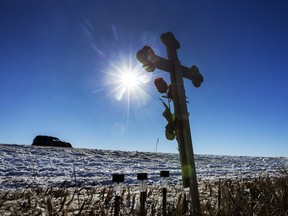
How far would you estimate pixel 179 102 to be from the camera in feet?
9.99

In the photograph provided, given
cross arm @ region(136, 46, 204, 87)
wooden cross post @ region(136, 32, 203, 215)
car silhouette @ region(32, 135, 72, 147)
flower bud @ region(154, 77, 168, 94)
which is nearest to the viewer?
wooden cross post @ region(136, 32, 203, 215)

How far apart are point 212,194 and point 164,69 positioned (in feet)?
8.92

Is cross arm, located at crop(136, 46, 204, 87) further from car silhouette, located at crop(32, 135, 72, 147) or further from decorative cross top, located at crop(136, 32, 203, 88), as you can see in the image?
car silhouette, located at crop(32, 135, 72, 147)

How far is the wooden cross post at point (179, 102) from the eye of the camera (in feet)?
9.36

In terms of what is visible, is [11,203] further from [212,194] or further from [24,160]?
[24,160]

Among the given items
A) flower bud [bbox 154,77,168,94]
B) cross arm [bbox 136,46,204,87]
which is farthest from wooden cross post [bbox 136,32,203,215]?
flower bud [bbox 154,77,168,94]

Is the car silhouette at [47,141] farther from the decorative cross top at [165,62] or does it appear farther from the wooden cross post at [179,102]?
the wooden cross post at [179,102]

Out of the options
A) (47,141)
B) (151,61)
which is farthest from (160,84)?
(47,141)

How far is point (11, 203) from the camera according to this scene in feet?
12.8

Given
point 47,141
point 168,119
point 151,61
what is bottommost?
point 168,119

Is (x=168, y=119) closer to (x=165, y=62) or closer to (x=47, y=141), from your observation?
(x=165, y=62)

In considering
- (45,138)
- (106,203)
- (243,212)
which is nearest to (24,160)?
(106,203)

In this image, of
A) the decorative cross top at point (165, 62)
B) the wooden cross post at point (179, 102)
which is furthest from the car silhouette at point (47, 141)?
the wooden cross post at point (179, 102)

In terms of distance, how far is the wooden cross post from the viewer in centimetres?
285
